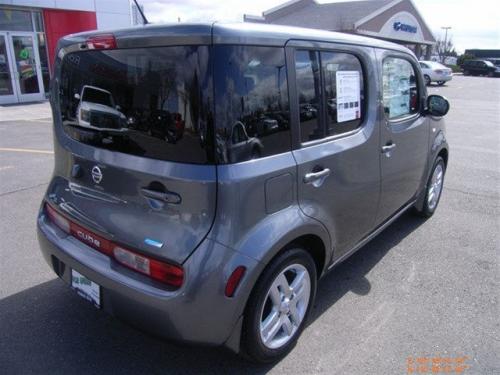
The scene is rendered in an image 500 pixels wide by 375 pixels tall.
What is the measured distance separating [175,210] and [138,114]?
1.76 feet

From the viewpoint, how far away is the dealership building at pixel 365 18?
34.3 metres

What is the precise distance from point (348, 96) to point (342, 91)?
0.28ft

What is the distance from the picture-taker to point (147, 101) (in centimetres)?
205

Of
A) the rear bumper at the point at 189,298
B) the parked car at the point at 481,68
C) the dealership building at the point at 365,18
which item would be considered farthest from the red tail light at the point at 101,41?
the parked car at the point at 481,68

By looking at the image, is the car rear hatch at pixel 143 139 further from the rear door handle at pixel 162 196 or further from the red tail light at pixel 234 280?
the red tail light at pixel 234 280

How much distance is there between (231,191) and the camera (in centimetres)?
191

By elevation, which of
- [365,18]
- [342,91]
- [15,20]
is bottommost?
[342,91]

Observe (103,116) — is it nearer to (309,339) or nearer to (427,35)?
(309,339)

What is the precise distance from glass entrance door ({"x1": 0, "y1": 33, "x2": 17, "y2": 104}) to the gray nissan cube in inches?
550

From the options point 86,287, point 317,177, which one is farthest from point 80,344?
point 317,177

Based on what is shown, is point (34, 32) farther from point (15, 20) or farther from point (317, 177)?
point (317, 177)

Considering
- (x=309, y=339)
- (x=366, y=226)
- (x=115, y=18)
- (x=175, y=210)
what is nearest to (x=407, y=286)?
(x=366, y=226)

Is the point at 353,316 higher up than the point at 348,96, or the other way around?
the point at 348,96

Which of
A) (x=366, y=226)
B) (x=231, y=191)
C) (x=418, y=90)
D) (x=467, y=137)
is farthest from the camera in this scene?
(x=467, y=137)
